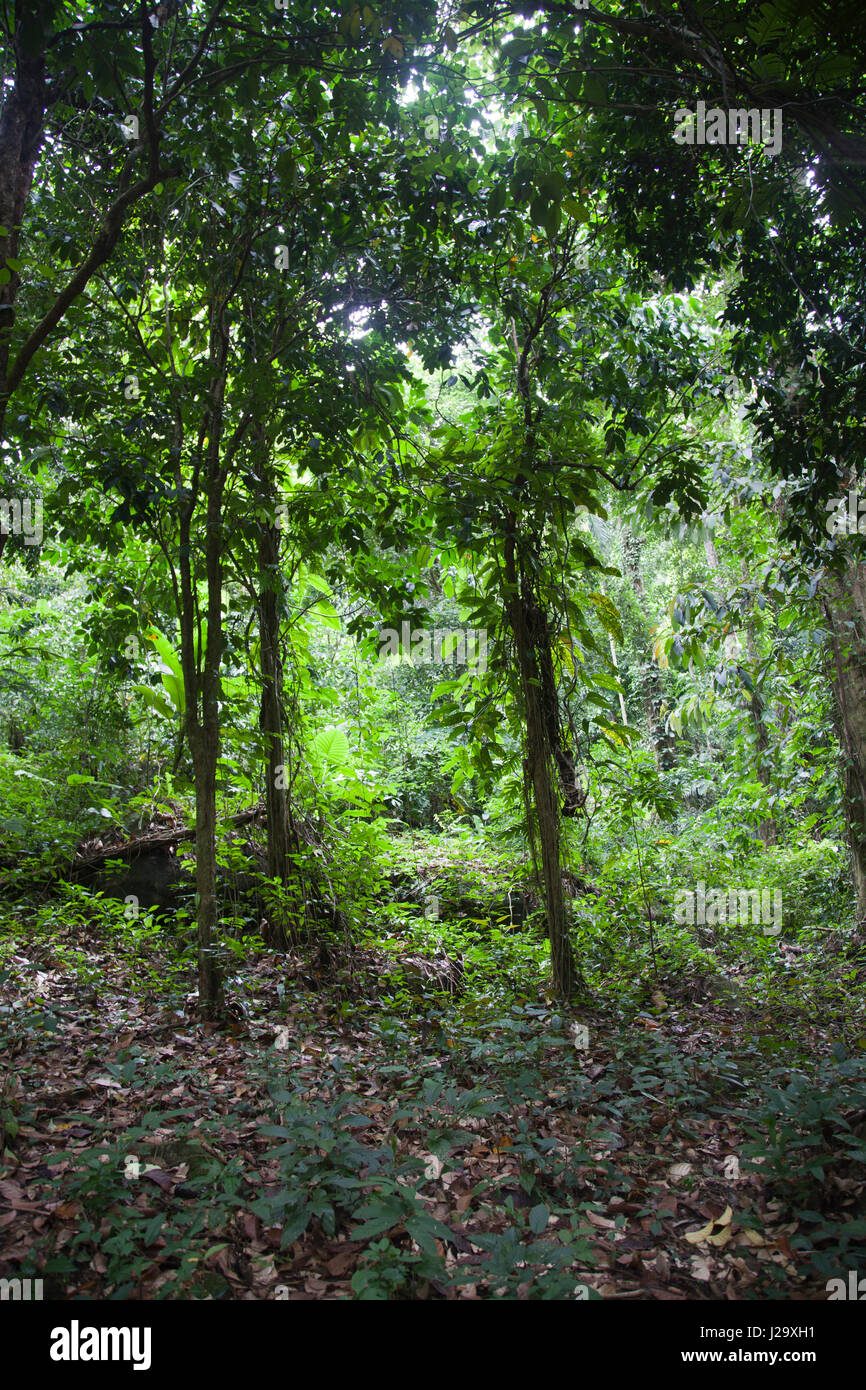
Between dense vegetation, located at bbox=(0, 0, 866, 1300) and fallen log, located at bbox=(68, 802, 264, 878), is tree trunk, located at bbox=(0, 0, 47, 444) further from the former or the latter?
fallen log, located at bbox=(68, 802, 264, 878)

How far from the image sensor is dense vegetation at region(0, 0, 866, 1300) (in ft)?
8.00

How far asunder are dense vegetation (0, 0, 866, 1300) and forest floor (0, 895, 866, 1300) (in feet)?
0.06

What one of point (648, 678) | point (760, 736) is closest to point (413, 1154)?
point (760, 736)

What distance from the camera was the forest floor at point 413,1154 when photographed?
2051mm

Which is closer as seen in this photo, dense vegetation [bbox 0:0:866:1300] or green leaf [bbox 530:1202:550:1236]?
green leaf [bbox 530:1202:550:1236]

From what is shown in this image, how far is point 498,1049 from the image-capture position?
350cm

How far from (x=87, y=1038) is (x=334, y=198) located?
417 cm

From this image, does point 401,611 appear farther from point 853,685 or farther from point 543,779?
point 853,685

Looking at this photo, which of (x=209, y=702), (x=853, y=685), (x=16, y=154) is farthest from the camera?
(x=853, y=685)

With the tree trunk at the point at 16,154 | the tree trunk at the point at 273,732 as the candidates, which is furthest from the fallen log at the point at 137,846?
the tree trunk at the point at 16,154

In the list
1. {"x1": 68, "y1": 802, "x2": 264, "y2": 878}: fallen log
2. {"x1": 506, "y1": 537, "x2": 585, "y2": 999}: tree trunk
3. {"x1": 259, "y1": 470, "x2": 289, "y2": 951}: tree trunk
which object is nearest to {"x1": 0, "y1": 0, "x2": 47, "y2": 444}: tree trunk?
{"x1": 259, "y1": 470, "x2": 289, "y2": 951}: tree trunk

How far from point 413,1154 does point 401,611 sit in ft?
9.17

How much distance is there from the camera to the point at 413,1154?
2822mm

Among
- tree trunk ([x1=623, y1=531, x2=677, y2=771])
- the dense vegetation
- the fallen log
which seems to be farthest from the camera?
tree trunk ([x1=623, y1=531, x2=677, y2=771])
